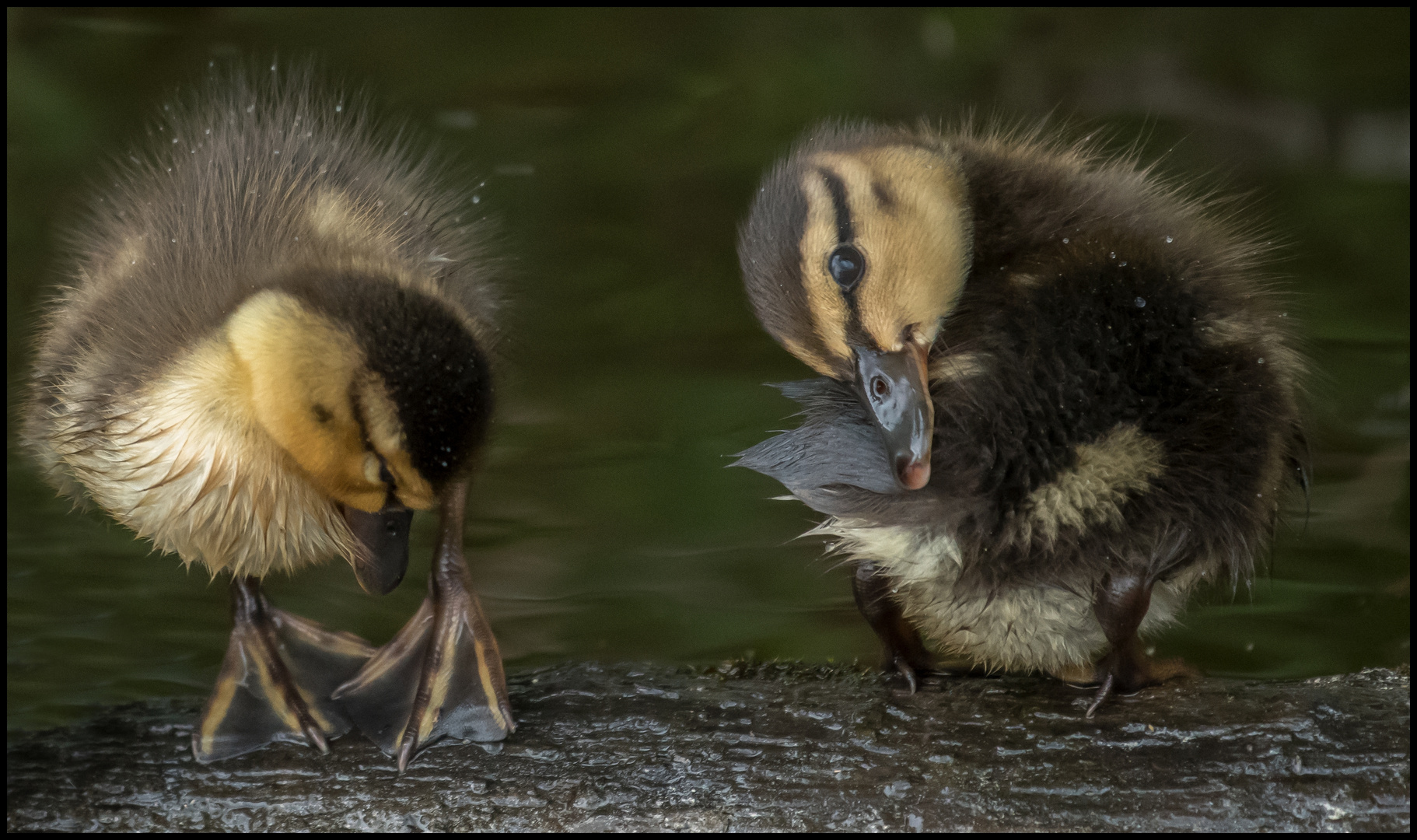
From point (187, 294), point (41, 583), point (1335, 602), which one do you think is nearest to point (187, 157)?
point (187, 294)

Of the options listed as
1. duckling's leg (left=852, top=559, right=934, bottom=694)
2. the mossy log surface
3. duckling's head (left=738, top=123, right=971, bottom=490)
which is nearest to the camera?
the mossy log surface

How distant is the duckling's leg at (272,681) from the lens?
1.63m

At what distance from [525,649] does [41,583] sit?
→ 0.91m

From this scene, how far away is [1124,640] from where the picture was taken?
4.81ft

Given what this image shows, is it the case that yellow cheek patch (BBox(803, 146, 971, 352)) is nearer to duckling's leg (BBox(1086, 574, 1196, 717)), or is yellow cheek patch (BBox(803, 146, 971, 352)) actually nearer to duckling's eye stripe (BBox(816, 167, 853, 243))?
duckling's eye stripe (BBox(816, 167, 853, 243))

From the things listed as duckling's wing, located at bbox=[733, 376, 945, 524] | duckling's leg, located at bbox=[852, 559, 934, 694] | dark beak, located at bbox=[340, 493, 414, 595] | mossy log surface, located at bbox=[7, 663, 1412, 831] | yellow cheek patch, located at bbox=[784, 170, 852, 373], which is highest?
yellow cheek patch, located at bbox=[784, 170, 852, 373]

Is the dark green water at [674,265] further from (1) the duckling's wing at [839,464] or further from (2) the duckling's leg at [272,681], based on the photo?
(1) the duckling's wing at [839,464]

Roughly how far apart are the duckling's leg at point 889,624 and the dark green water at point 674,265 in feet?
1.13

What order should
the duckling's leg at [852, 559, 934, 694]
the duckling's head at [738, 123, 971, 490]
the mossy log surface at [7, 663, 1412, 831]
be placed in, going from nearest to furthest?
1. the mossy log surface at [7, 663, 1412, 831]
2. the duckling's head at [738, 123, 971, 490]
3. the duckling's leg at [852, 559, 934, 694]

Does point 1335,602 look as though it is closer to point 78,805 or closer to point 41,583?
point 78,805

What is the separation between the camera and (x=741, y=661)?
182cm

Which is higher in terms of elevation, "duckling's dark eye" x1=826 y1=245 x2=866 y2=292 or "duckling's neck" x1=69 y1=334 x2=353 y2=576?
"duckling's dark eye" x1=826 y1=245 x2=866 y2=292

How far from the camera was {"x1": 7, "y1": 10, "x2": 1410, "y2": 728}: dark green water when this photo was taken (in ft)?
6.98

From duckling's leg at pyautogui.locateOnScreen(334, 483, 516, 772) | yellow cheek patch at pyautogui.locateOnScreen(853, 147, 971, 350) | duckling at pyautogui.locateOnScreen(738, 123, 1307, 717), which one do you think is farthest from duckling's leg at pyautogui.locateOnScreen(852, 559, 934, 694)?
duckling's leg at pyautogui.locateOnScreen(334, 483, 516, 772)
